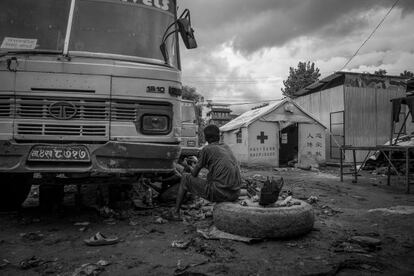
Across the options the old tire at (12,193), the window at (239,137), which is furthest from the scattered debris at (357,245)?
the window at (239,137)

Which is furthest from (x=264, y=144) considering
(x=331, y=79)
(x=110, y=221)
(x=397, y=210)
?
(x=110, y=221)

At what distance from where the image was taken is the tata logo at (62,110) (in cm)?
398

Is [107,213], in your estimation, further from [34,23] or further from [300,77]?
[300,77]

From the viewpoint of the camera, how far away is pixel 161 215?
5.10m

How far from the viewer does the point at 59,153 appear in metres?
3.88

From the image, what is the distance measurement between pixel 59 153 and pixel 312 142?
598 inches

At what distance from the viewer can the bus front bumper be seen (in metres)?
3.82

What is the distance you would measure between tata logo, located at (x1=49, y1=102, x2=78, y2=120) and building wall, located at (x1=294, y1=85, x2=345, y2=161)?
51.4 feet

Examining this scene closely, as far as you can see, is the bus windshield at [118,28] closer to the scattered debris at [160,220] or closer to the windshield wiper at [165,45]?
the windshield wiper at [165,45]

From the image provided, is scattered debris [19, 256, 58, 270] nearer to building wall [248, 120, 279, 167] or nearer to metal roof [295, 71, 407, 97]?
building wall [248, 120, 279, 167]

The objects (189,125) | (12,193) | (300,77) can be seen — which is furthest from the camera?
(300,77)

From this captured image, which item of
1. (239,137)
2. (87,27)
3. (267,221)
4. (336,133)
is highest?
(87,27)

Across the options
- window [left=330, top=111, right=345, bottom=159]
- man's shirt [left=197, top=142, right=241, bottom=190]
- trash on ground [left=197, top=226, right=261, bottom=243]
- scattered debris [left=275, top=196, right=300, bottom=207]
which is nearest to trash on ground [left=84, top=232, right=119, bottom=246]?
trash on ground [left=197, top=226, right=261, bottom=243]

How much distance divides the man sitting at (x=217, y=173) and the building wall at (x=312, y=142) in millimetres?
13284
